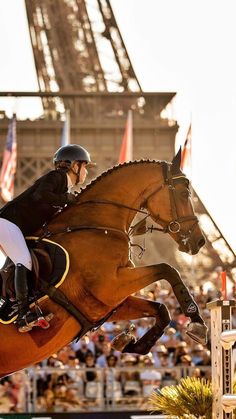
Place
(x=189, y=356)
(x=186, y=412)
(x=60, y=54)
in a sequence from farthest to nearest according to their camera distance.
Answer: (x=60, y=54) < (x=189, y=356) < (x=186, y=412)

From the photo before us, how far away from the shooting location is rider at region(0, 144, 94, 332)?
361 inches

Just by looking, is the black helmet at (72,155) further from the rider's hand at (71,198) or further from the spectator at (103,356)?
the spectator at (103,356)

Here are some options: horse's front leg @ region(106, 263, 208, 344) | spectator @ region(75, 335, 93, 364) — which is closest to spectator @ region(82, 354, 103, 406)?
spectator @ region(75, 335, 93, 364)

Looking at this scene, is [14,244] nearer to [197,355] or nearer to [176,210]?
[176,210]

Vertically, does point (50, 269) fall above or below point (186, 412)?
above

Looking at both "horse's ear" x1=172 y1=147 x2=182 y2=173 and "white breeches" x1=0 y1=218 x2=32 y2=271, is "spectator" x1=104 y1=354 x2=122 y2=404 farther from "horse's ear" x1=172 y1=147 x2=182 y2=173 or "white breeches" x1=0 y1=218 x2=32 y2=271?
"white breeches" x1=0 y1=218 x2=32 y2=271

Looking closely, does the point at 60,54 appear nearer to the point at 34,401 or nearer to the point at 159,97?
the point at 159,97

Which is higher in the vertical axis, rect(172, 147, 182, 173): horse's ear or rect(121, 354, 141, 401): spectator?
rect(172, 147, 182, 173): horse's ear

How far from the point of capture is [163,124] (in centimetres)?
5178

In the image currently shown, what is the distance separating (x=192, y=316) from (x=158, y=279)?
1.43ft

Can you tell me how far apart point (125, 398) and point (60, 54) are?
47.9 m

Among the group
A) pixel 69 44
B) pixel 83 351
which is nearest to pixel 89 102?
pixel 69 44

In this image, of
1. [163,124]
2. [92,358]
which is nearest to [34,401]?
[92,358]

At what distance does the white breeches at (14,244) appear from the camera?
30.3 ft
